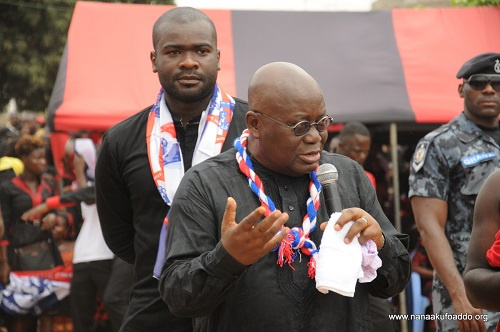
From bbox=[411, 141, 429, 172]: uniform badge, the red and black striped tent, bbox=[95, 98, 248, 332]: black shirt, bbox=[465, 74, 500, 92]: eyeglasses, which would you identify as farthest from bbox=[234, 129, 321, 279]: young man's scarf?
the red and black striped tent

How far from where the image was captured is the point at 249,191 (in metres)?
3.04

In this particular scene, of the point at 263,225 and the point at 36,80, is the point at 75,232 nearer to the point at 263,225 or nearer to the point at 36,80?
the point at 263,225

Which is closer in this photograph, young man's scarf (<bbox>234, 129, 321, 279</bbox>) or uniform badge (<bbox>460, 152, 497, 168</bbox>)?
young man's scarf (<bbox>234, 129, 321, 279</bbox>)

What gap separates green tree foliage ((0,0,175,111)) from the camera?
24312mm

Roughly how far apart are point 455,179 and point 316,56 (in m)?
3.72

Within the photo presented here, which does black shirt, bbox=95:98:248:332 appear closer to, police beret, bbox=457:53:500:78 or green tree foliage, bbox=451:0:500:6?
police beret, bbox=457:53:500:78

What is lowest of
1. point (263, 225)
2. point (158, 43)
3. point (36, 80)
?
point (36, 80)

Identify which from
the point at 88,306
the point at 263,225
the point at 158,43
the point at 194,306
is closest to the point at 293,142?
the point at 263,225

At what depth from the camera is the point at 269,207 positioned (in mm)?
2953

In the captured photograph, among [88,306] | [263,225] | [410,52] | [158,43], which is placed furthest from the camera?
[410,52]

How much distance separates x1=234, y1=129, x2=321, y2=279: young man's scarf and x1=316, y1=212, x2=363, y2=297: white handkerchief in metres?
0.16

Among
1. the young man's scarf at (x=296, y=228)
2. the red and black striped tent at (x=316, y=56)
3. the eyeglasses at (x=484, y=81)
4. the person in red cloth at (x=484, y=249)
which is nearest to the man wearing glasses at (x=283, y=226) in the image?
the young man's scarf at (x=296, y=228)

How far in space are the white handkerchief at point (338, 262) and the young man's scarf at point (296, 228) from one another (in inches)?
6.3

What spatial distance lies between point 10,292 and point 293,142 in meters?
6.17
